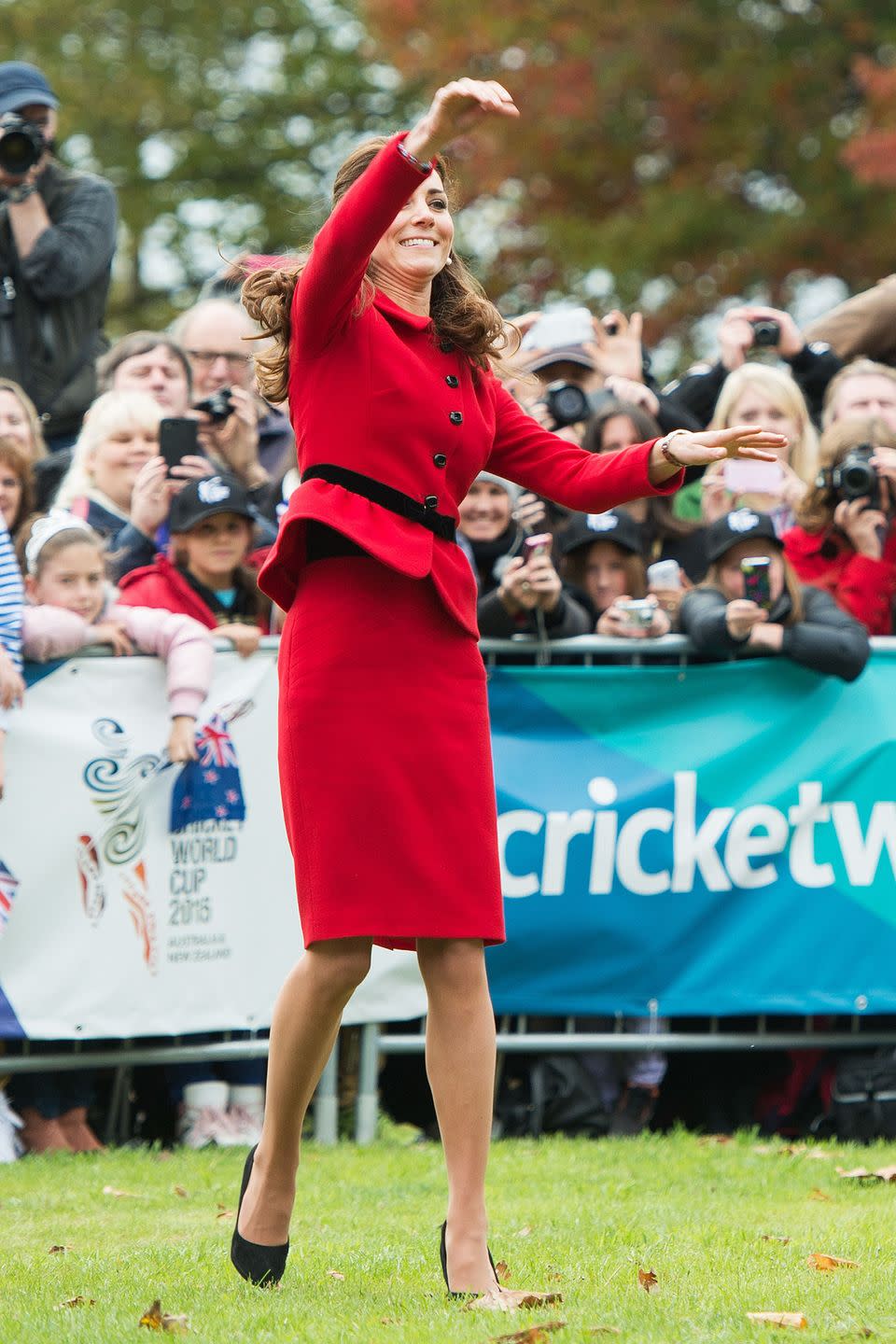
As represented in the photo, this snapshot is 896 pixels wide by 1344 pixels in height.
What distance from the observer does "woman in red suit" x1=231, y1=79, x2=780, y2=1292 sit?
4469 mm

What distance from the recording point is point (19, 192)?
356 inches

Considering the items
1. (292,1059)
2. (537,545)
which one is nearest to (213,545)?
(537,545)

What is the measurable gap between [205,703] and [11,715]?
2.08 ft

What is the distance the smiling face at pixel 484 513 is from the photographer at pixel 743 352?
145 cm

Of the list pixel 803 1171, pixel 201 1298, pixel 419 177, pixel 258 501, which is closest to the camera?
pixel 419 177

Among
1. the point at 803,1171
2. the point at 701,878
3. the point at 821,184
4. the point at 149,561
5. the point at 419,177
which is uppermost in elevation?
the point at 821,184

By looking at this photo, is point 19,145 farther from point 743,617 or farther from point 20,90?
point 743,617

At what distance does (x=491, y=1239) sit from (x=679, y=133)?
747 inches

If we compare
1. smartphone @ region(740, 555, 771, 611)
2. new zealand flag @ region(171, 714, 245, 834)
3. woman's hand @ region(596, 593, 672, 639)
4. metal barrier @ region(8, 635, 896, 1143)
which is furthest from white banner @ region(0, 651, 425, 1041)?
smartphone @ region(740, 555, 771, 611)

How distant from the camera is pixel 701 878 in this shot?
739 centimetres

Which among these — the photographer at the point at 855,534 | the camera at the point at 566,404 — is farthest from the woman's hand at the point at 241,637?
the photographer at the point at 855,534

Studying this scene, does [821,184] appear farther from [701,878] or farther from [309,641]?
[309,641]

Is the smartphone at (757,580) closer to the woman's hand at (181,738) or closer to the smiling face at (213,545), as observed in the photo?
the smiling face at (213,545)

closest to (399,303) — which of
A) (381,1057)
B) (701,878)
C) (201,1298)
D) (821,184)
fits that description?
(201,1298)
